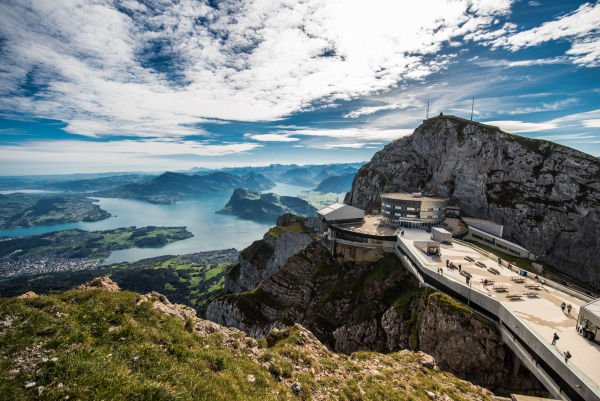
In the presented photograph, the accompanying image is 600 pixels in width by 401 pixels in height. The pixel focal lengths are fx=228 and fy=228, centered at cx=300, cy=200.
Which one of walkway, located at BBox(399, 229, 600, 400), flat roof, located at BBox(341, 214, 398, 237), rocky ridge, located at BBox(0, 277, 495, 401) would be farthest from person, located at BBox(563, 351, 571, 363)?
flat roof, located at BBox(341, 214, 398, 237)

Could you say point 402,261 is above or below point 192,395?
below

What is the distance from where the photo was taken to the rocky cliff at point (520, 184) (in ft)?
222

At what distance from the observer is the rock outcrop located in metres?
90.3

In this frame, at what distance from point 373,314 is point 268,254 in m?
Answer: 63.2

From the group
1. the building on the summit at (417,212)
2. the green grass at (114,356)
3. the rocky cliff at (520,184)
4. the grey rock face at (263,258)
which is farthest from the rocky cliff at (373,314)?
the rocky cliff at (520,184)

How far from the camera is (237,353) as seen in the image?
14.8 meters

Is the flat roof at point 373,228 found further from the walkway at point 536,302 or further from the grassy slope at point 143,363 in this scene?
the grassy slope at point 143,363

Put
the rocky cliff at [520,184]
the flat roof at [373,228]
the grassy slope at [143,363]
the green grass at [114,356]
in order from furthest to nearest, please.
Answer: the rocky cliff at [520,184]
the flat roof at [373,228]
the grassy slope at [143,363]
the green grass at [114,356]

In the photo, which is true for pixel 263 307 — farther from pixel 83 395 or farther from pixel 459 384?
pixel 83 395

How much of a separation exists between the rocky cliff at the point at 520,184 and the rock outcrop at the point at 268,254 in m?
36.0

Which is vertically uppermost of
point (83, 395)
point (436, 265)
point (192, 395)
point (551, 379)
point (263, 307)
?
point (83, 395)

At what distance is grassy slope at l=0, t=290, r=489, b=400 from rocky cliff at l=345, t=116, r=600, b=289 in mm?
80610

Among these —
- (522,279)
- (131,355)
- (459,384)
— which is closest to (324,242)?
(522,279)

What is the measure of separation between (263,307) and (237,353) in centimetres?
4931
